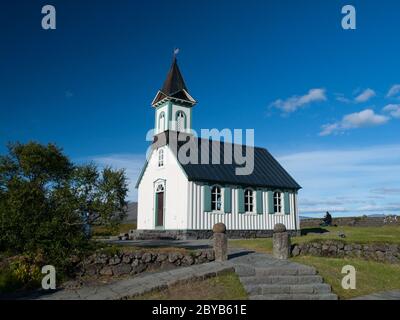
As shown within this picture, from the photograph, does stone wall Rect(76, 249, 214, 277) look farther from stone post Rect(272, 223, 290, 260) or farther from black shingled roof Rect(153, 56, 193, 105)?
black shingled roof Rect(153, 56, 193, 105)

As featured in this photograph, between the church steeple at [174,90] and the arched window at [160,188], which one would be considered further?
the church steeple at [174,90]

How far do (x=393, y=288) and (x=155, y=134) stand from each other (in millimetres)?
19025

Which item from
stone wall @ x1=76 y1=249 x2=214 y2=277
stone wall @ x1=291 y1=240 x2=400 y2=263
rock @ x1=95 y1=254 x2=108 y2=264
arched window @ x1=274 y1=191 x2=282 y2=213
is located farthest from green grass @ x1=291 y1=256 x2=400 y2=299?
arched window @ x1=274 y1=191 x2=282 y2=213

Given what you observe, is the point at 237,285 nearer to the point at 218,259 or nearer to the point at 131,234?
the point at 218,259

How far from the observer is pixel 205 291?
9016 millimetres

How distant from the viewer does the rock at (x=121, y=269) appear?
1134 centimetres

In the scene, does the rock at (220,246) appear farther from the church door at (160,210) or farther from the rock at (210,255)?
the church door at (160,210)

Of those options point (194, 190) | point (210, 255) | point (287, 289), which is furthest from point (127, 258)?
point (194, 190)

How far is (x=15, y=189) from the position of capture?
462 inches

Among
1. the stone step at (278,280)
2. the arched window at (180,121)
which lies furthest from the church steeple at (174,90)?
the stone step at (278,280)

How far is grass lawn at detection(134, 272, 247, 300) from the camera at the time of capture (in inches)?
344

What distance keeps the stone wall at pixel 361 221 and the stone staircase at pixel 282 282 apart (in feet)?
84.1

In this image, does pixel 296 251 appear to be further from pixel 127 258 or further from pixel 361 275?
pixel 127 258

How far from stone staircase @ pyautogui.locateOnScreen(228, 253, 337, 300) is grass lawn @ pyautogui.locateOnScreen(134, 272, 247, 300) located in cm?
29
